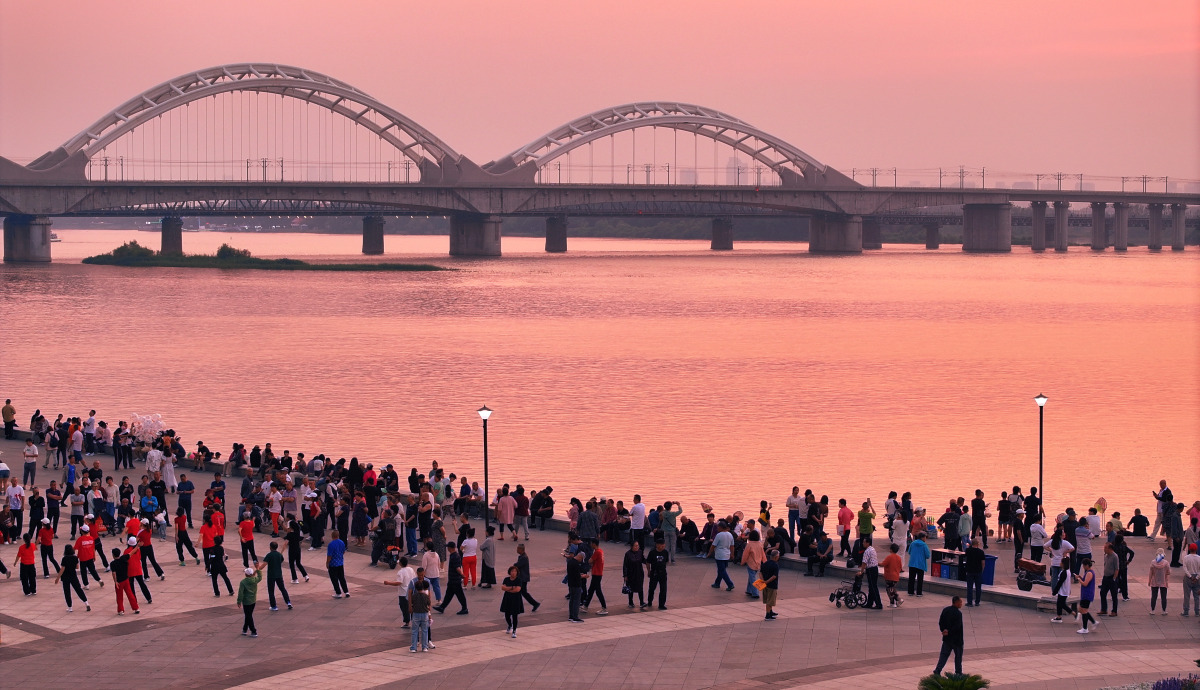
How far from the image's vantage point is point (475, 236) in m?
174

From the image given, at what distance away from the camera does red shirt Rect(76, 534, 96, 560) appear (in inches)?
882

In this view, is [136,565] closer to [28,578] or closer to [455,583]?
[28,578]

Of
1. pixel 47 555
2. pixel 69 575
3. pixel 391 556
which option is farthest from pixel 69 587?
pixel 391 556

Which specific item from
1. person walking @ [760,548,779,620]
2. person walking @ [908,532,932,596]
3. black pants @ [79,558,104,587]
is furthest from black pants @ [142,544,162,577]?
person walking @ [908,532,932,596]

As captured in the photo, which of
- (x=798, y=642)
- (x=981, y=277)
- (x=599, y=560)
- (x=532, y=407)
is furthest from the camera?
(x=981, y=277)

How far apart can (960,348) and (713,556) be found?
172ft

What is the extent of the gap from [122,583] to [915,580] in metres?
11.6

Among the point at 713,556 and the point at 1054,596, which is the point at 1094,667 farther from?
the point at 713,556

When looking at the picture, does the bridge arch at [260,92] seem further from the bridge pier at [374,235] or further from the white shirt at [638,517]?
the white shirt at [638,517]

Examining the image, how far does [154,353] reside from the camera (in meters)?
69.4

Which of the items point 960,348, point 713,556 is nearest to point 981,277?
point 960,348

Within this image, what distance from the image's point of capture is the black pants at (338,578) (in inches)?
864

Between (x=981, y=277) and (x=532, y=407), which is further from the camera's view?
(x=981, y=277)

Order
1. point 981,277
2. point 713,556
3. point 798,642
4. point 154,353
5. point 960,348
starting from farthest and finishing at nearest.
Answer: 1. point 981,277
2. point 960,348
3. point 154,353
4. point 713,556
5. point 798,642
